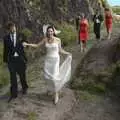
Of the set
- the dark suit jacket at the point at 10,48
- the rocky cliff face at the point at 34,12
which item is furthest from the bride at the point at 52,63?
the rocky cliff face at the point at 34,12

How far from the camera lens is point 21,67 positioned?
11797 mm

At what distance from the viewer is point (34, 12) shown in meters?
23.8

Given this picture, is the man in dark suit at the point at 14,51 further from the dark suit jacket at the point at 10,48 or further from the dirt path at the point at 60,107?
the dirt path at the point at 60,107

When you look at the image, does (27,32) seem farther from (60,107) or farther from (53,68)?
(60,107)

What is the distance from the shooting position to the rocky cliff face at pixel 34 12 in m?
22.7

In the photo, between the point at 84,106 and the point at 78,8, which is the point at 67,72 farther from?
the point at 78,8

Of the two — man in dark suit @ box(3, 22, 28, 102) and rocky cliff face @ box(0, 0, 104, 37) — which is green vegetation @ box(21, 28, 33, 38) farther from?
man in dark suit @ box(3, 22, 28, 102)

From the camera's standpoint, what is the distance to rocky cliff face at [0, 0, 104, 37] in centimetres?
2266

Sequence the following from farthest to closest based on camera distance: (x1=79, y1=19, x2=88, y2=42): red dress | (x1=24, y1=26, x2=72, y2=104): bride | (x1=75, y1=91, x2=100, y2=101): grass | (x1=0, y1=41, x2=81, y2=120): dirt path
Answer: (x1=79, y1=19, x2=88, y2=42): red dress, (x1=75, y1=91, x2=100, y2=101): grass, (x1=24, y1=26, x2=72, y2=104): bride, (x1=0, y1=41, x2=81, y2=120): dirt path

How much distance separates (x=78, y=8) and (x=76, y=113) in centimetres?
1889

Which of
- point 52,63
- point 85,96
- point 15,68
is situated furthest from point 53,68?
point 85,96

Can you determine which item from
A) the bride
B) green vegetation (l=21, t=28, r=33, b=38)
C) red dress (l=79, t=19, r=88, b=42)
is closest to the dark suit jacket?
the bride

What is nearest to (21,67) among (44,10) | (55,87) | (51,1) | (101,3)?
(55,87)

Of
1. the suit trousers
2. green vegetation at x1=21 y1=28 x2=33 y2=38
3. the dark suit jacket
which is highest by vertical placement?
the dark suit jacket
